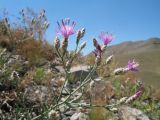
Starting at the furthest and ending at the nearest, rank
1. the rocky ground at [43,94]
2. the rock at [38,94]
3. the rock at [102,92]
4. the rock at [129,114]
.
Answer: the rock at [102,92], the rock at [129,114], the rock at [38,94], the rocky ground at [43,94]

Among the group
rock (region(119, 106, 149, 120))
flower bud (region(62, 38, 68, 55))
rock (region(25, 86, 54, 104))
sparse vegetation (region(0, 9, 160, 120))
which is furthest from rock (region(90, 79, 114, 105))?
flower bud (region(62, 38, 68, 55))

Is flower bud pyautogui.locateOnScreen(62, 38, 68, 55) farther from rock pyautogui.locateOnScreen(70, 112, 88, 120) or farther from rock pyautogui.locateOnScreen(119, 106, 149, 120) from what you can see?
rock pyautogui.locateOnScreen(119, 106, 149, 120)

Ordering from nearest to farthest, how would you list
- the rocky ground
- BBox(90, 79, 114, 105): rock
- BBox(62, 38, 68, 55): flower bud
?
BBox(62, 38, 68, 55): flower bud
the rocky ground
BBox(90, 79, 114, 105): rock

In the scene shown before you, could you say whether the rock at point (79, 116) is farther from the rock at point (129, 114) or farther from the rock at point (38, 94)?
the rock at point (129, 114)

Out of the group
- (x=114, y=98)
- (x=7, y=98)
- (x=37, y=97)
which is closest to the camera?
(x=7, y=98)

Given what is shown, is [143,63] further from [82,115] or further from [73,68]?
[82,115]

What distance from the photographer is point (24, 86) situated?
6.15 meters

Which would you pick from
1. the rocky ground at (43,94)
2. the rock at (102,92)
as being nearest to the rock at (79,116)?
the rocky ground at (43,94)

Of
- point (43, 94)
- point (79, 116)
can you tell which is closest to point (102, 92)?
point (43, 94)

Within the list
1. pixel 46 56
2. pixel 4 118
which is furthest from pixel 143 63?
pixel 4 118

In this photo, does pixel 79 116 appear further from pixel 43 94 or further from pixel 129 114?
pixel 129 114

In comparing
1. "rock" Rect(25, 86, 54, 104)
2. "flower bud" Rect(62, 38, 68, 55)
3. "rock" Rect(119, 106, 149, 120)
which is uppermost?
"flower bud" Rect(62, 38, 68, 55)

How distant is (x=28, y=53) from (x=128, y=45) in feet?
129

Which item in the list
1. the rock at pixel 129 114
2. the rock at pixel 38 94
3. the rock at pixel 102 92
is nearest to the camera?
the rock at pixel 38 94
